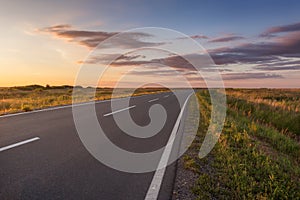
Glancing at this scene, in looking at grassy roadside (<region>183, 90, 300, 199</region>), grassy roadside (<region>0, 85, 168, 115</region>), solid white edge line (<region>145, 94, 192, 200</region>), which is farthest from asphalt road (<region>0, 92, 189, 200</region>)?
grassy roadside (<region>0, 85, 168, 115</region>)

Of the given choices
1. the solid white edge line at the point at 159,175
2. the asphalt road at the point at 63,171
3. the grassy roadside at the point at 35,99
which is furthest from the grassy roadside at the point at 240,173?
the grassy roadside at the point at 35,99

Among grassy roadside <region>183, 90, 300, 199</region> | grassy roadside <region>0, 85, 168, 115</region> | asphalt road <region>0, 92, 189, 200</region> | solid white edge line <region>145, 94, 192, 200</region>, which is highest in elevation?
grassy roadside <region>0, 85, 168, 115</region>

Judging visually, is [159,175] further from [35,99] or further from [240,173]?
[35,99]

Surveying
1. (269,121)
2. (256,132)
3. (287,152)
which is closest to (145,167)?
(287,152)

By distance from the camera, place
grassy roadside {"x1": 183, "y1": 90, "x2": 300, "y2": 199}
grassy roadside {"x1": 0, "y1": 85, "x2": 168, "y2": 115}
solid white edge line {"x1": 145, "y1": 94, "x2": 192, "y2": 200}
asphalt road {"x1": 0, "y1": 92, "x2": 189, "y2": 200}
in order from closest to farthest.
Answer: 1. asphalt road {"x1": 0, "y1": 92, "x2": 189, "y2": 200}
2. solid white edge line {"x1": 145, "y1": 94, "x2": 192, "y2": 200}
3. grassy roadside {"x1": 183, "y1": 90, "x2": 300, "y2": 199}
4. grassy roadside {"x1": 0, "y1": 85, "x2": 168, "y2": 115}

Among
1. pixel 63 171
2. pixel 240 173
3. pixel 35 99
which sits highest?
pixel 35 99

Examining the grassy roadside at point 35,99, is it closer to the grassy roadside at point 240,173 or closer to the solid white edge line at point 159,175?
the solid white edge line at point 159,175

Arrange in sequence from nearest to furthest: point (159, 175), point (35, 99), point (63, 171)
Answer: point (63, 171), point (159, 175), point (35, 99)

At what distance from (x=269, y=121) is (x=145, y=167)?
418 inches

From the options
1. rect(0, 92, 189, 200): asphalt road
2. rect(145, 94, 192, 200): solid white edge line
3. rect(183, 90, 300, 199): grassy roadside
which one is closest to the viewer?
rect(0, 92, 189, 200): asphalt road

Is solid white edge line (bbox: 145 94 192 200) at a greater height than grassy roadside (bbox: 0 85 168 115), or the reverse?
grassy roadside (bbox: 0 85 168 115)

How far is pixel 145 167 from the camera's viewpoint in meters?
5.55

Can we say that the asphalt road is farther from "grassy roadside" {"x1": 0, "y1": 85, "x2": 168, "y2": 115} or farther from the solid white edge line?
"grassy roadside" {"x1": 0, "y1": 85, "x2": 168, "y2": 115}

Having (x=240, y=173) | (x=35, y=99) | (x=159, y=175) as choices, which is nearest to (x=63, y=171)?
(x=159, y=175)
